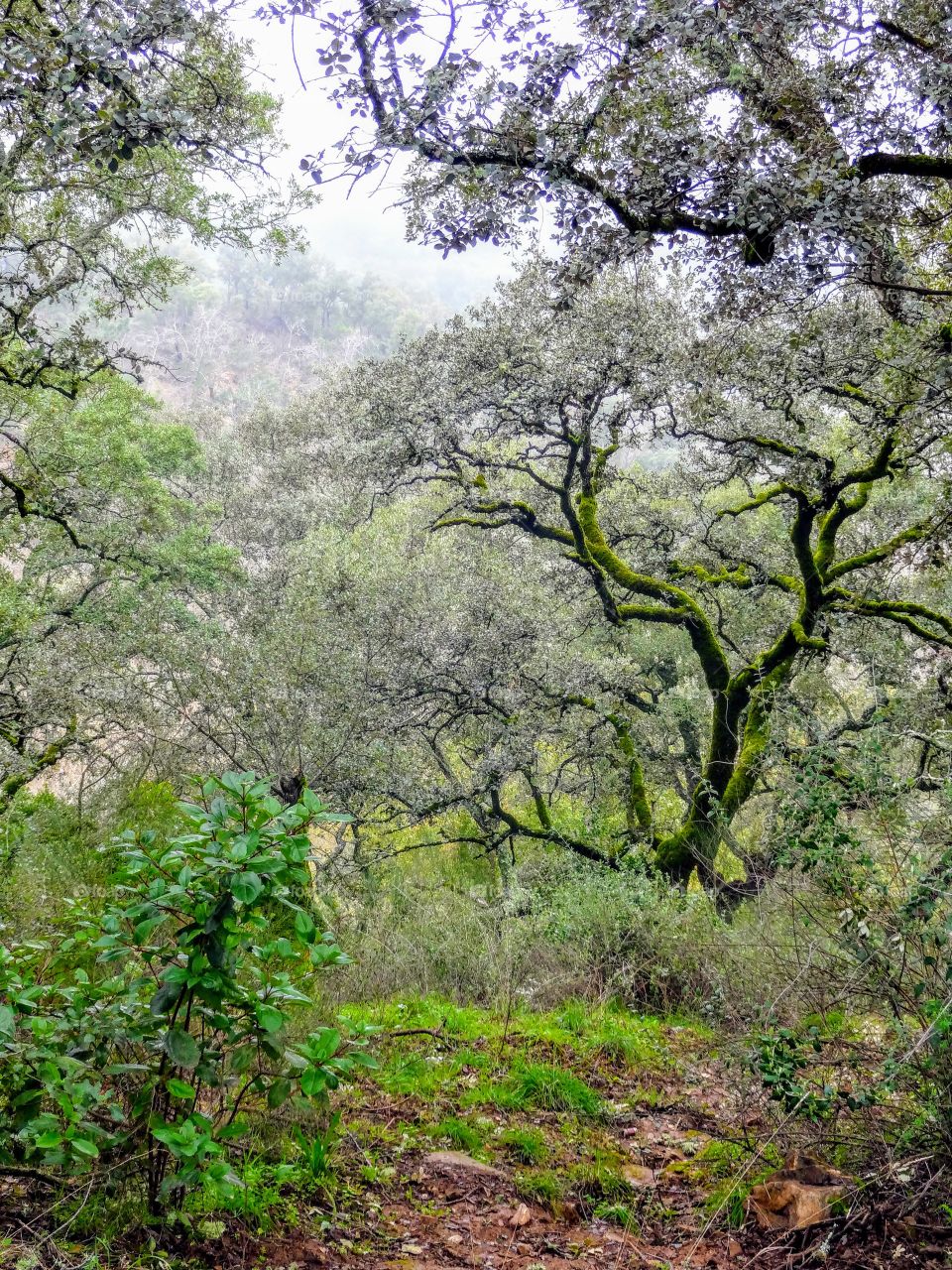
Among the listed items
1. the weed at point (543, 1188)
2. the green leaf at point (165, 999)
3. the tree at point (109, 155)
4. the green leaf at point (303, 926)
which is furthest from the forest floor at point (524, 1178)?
the tree at point (109, 155)

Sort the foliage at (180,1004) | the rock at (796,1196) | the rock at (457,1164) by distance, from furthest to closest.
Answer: the rock at (457,1164) → the rock at (796,1196) → the foliage at (180,1004)

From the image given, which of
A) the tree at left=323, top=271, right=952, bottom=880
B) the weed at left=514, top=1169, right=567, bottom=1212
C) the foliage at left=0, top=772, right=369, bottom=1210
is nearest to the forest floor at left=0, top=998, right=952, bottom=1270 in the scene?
the weed at left=514, top=1169, right=567, bottom=1212

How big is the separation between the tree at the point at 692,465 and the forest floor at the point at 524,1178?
3836mm

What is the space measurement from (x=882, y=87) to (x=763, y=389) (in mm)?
3345

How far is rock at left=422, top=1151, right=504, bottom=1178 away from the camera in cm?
385

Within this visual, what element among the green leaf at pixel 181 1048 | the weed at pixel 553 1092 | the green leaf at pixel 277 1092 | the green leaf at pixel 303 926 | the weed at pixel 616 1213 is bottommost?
the weed at pixel 616 1213

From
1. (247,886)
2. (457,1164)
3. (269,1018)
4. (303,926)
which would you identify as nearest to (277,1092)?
(269,1018)

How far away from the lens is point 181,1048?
237cm

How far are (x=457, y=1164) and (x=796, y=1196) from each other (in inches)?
65.2

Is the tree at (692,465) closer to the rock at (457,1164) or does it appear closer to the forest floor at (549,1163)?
the forest floor at (549,1163)

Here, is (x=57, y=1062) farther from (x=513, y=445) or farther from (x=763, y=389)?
(x=513, y=445)

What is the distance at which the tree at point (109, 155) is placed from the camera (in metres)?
3.63

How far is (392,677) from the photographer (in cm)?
1023

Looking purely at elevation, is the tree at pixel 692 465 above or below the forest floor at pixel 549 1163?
above
